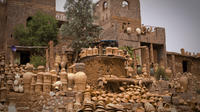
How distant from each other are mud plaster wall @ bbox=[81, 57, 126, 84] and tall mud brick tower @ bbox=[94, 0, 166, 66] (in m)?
7.85

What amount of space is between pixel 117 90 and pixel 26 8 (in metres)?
12.6

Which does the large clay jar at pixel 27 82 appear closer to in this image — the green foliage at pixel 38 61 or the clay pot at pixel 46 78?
the clay pot at pixel 46 78

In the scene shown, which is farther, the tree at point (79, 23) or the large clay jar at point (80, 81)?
the tree at point (79, 23)

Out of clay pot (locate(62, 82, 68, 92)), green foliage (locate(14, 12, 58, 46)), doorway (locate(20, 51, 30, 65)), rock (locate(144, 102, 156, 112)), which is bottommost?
rock (locate(144, 102, 156, 112))

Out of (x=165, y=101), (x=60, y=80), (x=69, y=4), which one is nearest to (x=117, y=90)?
(x=165, y=101)

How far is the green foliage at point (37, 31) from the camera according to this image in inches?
744

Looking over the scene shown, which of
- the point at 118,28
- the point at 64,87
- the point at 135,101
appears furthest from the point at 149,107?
the point at 118,28

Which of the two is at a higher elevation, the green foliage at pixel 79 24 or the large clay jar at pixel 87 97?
the green foliage at pixel 79 24

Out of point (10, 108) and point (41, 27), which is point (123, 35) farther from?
point (10, 108)

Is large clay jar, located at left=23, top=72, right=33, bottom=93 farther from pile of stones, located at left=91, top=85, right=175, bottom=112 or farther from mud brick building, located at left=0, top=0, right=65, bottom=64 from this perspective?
mud brick building, located at left=0, top=0, right=65, bottom=64

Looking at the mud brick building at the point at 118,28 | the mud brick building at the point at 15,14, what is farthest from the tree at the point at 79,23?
the mud brick building at the point at 15,14

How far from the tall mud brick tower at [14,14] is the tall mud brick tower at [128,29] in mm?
5043

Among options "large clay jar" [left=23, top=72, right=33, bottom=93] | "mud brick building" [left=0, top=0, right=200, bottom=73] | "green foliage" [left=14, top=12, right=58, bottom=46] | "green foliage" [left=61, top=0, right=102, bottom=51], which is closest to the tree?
"green foliage" [left=61, top=0, right=102, bottom=51]

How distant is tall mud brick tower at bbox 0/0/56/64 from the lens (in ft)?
64.5
